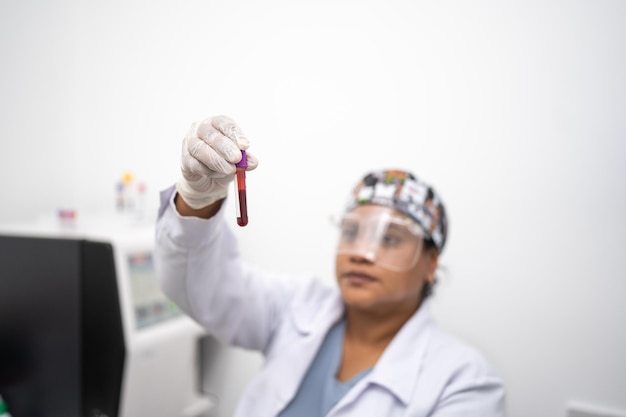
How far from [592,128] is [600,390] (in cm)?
50

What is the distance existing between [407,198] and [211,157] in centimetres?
54

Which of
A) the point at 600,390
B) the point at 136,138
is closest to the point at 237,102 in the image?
the point at 136,138

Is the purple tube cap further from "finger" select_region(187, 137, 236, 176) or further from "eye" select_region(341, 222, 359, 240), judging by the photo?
"eye" select_region(341, 222, 359, 240)

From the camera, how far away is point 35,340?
928 millimetres

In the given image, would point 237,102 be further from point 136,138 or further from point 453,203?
point 453,203

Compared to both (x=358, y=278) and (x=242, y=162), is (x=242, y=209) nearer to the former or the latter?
(x=242, y=162)

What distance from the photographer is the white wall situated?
2.32 feet

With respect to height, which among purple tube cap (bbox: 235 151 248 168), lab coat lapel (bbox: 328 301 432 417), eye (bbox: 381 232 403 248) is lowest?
lab coat lapel (bbox: 328 301 432 417)

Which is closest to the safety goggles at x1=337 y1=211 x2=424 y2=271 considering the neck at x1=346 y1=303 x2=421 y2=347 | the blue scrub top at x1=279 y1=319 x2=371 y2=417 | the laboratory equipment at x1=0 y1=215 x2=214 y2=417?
the neck at x1=346 y1=303 x2=421 y2=347

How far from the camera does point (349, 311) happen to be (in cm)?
104

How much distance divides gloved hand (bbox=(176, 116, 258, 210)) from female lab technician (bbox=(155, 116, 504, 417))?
0.05 feet

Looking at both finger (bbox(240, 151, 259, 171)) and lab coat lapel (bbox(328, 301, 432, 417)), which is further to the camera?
lab coat lapel (bbox(328, 301, 432, 417))

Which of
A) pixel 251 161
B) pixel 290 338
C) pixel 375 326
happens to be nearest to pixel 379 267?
pixel 375 326

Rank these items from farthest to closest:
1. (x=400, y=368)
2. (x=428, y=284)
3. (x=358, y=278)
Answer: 1. (x=428, y=284)
2. (x=358, y=278)
3. (x=400, y=368)
